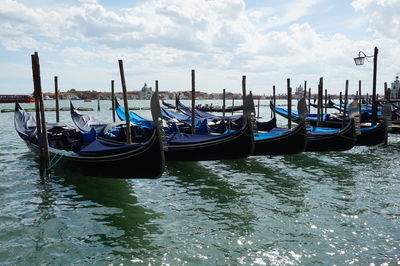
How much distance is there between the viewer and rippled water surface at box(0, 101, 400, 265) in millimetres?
4758

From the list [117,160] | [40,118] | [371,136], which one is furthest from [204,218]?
[371,136]

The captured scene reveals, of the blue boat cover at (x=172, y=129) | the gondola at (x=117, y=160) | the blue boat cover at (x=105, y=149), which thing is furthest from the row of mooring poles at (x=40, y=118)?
the blue boat cover at (x=172, y=129)

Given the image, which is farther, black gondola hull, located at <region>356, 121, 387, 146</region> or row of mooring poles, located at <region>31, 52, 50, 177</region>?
black gondola hull, located at <region>356, 121, 387, 146</region>

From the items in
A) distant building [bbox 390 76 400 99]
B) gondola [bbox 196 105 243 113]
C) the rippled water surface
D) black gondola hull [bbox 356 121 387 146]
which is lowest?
the rippled water surface

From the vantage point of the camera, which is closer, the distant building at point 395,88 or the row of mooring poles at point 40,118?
the row of mooring poles at point 40,118

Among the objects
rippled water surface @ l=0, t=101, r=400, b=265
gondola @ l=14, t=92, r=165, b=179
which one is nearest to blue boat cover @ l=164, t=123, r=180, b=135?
rippled water surface @ l=0, t=101, r=400, b=265

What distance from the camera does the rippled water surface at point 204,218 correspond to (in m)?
4.76

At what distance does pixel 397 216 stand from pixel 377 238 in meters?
1.16

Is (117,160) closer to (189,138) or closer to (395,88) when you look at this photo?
(189,138)

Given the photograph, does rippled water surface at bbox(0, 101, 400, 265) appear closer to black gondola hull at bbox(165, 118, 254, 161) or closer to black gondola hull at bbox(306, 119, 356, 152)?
black gondola hull at bbox(165, 118, 254, 161)

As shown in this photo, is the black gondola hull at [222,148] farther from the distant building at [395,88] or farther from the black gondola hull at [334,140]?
the distant building at [395,88]

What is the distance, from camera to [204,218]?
19.9 ft

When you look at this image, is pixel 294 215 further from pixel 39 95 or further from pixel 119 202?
pixel 39 95

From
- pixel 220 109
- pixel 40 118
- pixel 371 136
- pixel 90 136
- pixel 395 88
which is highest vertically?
pixel 395 88
